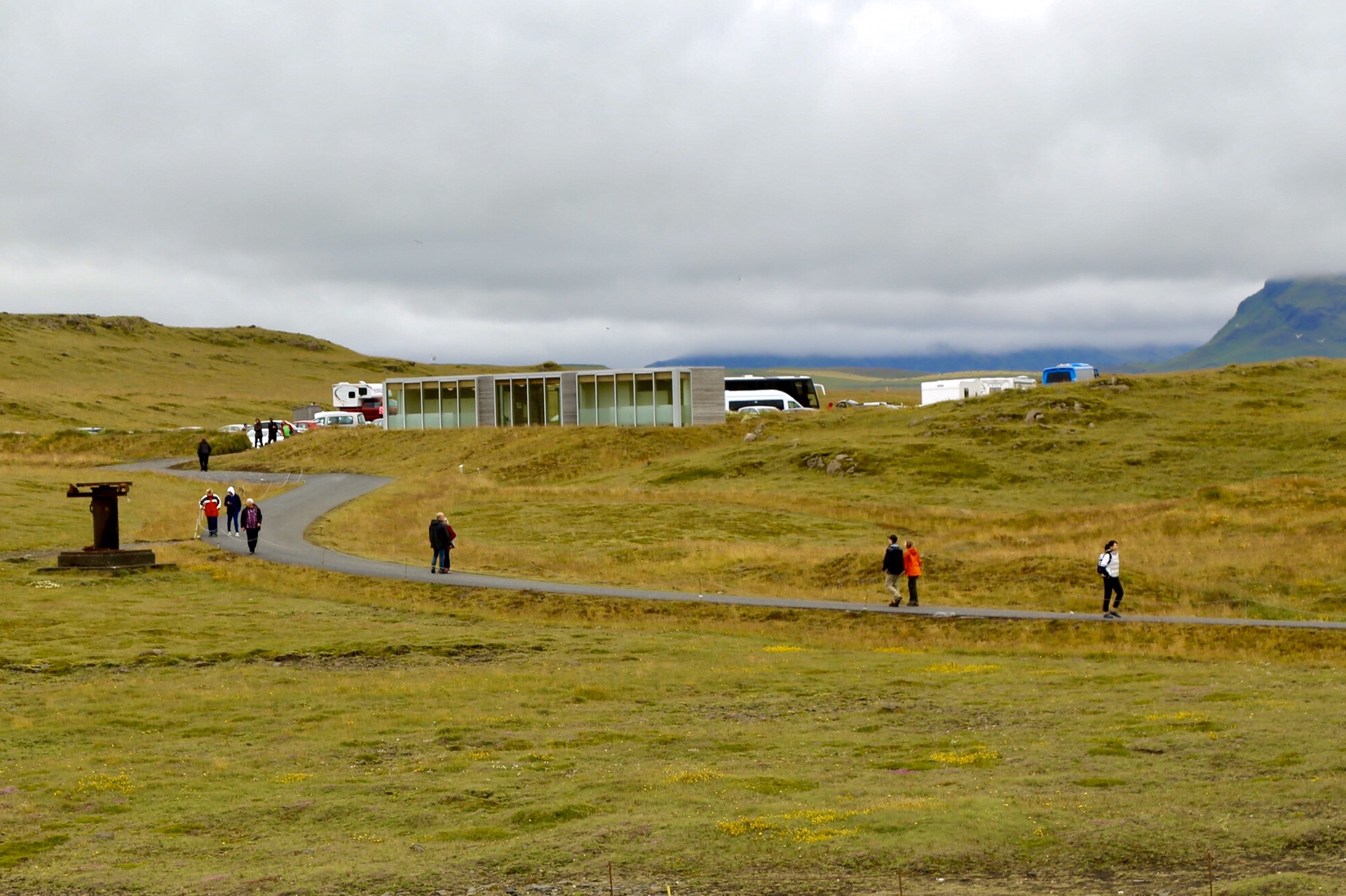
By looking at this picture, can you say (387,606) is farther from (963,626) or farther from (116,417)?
(116,417)

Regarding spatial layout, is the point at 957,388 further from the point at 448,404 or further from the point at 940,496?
the point at 940,496

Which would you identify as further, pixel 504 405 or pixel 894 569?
pixel 504 405

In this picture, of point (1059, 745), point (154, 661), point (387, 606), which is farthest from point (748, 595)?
point (1059, 745)

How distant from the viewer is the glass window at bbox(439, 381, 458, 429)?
337ft

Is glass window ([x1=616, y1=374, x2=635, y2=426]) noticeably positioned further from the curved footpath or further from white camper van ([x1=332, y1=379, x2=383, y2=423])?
white camper van ([x1=332, y1=379, x2=383, y2=423])

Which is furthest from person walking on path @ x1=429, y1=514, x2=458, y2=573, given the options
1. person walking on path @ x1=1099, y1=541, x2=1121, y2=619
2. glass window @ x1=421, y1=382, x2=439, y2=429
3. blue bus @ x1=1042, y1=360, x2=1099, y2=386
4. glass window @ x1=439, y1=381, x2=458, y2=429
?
blue bus @ x1=1042, y1=360, x2=1099, y2=386

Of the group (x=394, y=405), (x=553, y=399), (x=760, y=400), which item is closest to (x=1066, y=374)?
(x=760, y=400)

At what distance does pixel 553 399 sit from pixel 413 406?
1291 cm

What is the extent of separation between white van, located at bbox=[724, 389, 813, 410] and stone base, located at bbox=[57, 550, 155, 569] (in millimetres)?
68516

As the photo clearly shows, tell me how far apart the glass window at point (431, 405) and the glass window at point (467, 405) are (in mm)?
2130

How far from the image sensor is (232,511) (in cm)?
5553

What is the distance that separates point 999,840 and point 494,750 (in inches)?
372

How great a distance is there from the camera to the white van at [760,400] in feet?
364

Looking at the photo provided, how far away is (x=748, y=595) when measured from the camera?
40.2 m
